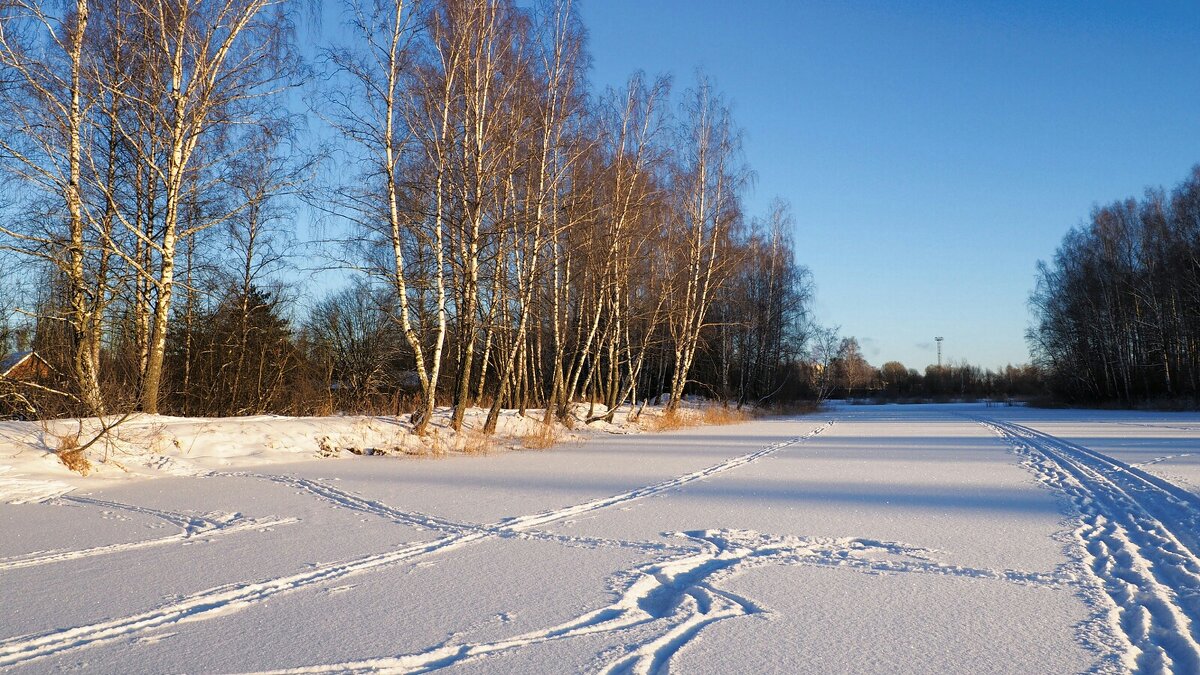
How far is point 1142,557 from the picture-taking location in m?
4.56

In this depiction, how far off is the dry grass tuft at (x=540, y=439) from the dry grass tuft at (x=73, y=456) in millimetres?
6915

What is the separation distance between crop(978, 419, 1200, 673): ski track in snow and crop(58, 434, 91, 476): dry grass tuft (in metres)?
8.98

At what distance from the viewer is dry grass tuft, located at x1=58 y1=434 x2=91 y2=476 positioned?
8070mm

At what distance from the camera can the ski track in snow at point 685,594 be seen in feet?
9.29

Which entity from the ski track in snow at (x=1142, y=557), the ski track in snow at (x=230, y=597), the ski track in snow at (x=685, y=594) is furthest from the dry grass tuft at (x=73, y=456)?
the ski track in snow at (x=1142, y=557)

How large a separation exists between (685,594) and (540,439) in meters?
10.1

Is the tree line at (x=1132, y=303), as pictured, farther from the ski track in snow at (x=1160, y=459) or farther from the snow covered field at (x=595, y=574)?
the snow covered field at (x=595, y=574)

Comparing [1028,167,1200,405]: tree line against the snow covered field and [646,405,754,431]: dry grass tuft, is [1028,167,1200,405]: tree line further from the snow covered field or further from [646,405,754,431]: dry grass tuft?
the snow covered field

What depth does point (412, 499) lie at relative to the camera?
23.2 feet

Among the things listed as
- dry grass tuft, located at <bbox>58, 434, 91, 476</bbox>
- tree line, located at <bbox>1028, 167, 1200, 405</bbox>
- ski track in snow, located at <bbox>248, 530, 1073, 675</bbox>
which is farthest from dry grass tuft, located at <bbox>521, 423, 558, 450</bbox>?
tree line, located at <bbox>1028, 167, 1200, 405</bbox>

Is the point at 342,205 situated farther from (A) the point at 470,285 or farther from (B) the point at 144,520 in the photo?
(B) the point at 144,520

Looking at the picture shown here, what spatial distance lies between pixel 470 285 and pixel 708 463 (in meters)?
4.70

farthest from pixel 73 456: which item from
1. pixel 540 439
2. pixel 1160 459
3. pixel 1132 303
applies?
pixel 1132 303

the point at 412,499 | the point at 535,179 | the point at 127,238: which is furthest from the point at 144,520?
the point at 535,179
